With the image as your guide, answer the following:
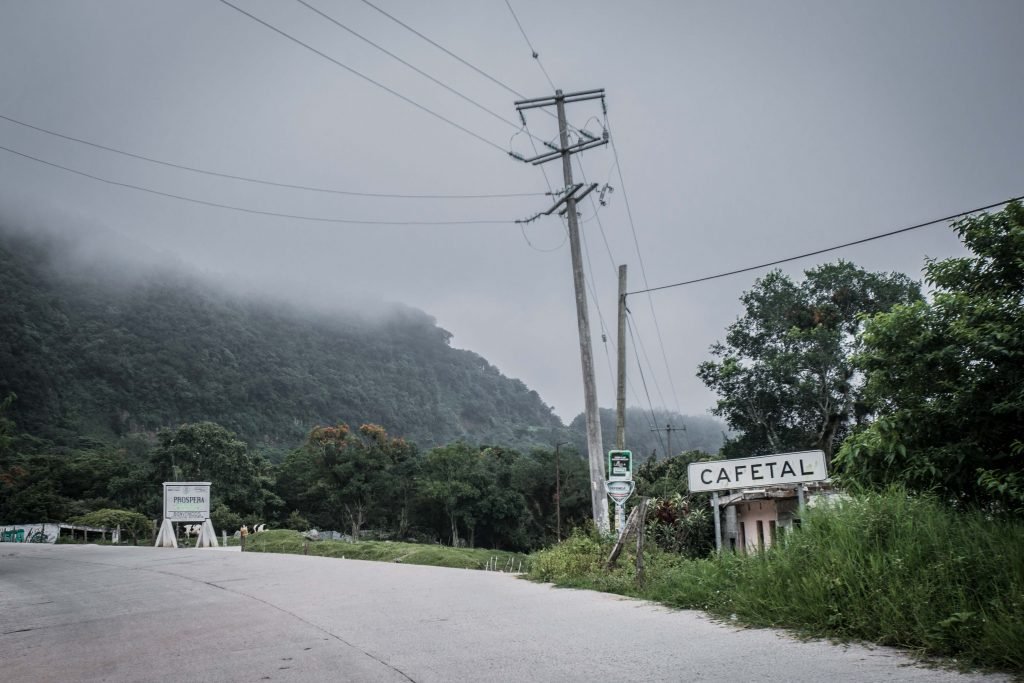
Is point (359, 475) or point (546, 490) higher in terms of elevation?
point (359, 475)

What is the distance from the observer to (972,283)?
7734mm

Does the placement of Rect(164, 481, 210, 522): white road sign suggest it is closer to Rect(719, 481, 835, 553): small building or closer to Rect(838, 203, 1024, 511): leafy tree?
Rect(719, 481, 835, 553): small building

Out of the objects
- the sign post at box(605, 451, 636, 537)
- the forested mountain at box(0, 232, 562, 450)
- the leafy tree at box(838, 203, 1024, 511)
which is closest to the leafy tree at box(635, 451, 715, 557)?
the sign post at box(605, 451, 636, 537)

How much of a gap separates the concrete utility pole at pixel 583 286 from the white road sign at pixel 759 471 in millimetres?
4661

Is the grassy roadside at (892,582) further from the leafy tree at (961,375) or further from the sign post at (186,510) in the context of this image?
the sign post at (186,510)

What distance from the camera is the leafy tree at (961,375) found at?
670 centimetres

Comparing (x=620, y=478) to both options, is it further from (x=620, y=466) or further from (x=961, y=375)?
(x=961, y=375)

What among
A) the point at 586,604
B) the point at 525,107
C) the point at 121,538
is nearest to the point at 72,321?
the point at 121,538

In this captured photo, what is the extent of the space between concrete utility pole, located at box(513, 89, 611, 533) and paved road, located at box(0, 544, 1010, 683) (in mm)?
3618

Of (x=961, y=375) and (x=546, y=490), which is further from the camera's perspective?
(x=546, y=490)

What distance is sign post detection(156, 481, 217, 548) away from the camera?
3809 cm

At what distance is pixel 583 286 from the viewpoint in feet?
61.8

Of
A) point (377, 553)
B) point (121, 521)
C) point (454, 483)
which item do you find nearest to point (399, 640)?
point (377, 553)

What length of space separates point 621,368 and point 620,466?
4.00 meters
